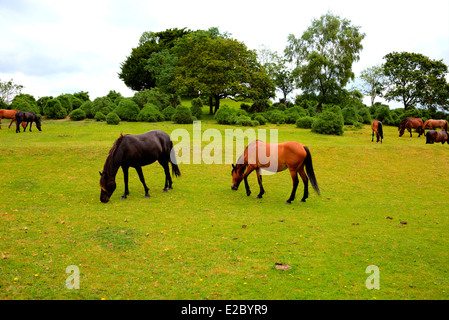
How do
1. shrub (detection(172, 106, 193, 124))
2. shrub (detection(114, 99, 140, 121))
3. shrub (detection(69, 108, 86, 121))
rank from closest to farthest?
shrub (detection(172, 106, 193, 124)), shrub (detection(114, 99, 140, 121)), shrub (detection(69, 108, 86, 121))

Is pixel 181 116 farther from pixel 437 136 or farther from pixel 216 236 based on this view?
pixel 216 236

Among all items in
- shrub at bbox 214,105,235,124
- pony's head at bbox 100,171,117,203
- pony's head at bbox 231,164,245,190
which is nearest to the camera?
pony's head at bbox 100,171,117,203

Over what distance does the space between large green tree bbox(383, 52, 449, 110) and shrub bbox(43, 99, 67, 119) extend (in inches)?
1902

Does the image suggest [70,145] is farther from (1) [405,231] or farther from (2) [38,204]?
(1) [405,231]

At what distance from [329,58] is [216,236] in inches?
1642

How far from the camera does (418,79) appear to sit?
46.7 m

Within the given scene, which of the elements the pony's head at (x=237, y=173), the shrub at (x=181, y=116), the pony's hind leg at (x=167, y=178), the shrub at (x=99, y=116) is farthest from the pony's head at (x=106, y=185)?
the shrub at (x=99, y=116)

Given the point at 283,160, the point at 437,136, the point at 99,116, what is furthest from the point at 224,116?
the point at 283,160

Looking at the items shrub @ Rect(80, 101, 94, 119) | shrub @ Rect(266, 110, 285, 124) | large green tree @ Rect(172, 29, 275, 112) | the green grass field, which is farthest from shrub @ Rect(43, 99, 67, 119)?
shrub @ Rect(266, 110, 285, 124)

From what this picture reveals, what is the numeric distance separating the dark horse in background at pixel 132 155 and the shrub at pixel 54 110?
26.5m

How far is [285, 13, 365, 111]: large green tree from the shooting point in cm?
4154

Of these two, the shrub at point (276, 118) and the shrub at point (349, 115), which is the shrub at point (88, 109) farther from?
the shrub at point (349, 115)

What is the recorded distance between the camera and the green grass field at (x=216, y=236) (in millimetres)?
5203

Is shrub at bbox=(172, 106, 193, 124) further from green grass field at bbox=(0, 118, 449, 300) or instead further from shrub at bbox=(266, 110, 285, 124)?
green grass field at bbox=(0, 118, 449, 300)
